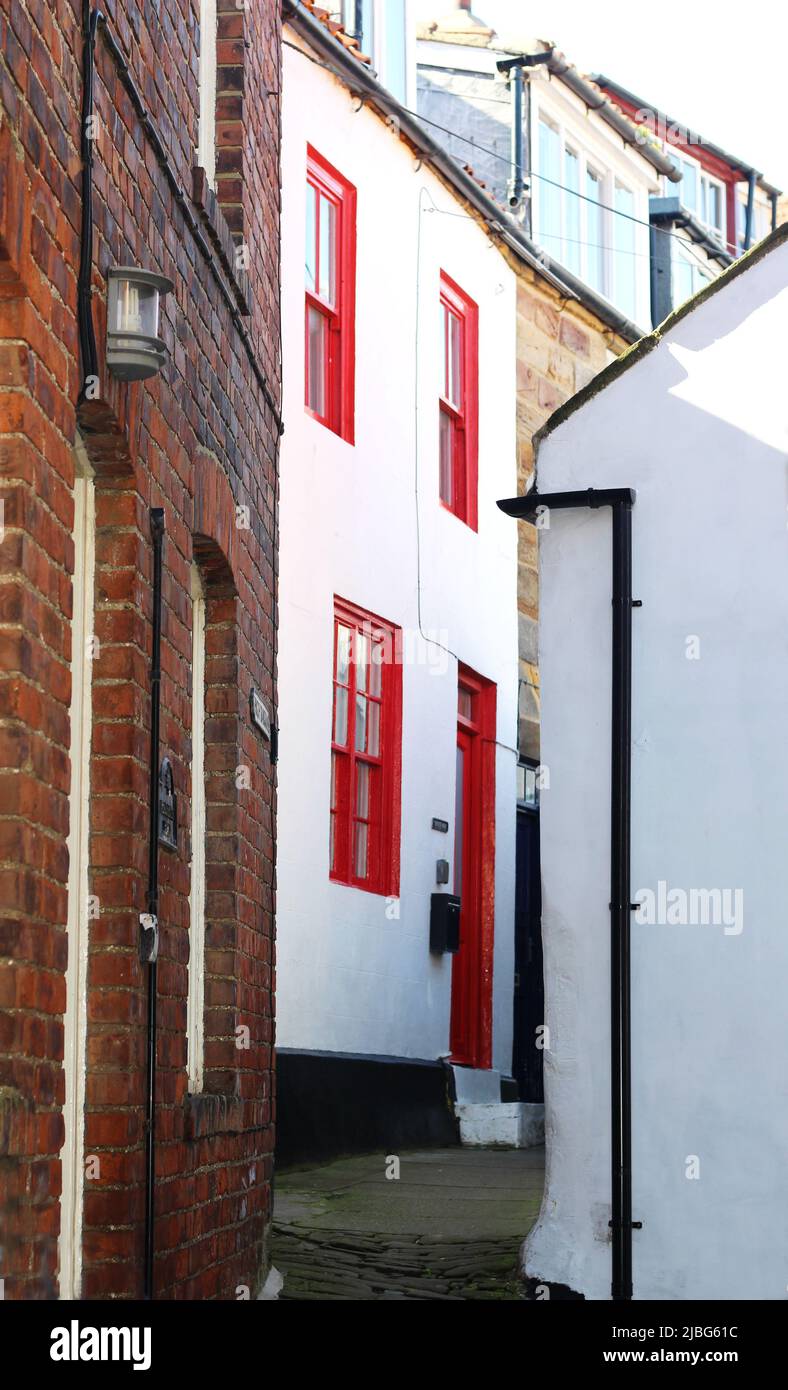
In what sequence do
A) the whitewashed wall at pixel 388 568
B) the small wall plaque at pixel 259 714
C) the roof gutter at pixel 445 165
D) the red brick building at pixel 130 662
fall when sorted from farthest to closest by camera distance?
1. the roof gutter at pixel 445 165
2. the whitewashed wall at pixel 388 568
3. the small wall plaque at pixel 259 714
4. the red brick building at pixel 130 662

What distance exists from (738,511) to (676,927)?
1.58 metres

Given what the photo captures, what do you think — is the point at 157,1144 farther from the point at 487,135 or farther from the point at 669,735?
the point at 487,135

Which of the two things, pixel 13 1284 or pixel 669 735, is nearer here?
pixel 13 1284

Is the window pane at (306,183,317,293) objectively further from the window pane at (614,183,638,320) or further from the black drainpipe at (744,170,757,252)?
the black drainpipe at (744,170,757,252)

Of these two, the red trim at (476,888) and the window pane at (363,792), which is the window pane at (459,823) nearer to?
the red trim at (476,888)

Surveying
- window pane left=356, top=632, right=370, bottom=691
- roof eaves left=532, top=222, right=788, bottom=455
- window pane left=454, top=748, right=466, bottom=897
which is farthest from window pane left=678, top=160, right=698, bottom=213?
roof eaves left=532, top=222, right=788, bottom=455

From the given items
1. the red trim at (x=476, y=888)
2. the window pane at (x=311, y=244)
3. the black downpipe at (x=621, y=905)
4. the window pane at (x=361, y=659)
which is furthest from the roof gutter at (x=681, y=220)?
the black downpipe at (x=621, y=905)

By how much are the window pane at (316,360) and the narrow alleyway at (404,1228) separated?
432cm

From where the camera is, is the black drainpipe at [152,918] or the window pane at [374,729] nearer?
the black drainpipe at [152,918]

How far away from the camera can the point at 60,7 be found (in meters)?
4.28

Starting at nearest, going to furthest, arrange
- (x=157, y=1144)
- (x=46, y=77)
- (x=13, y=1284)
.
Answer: (x=13, y=1284) < (x=46, y=77) < (x=157, y=1144)

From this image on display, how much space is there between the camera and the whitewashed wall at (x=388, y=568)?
10.4 metres

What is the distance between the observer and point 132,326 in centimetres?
459

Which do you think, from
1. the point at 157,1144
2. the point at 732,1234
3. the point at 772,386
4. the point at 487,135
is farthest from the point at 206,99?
the point at 487,135
